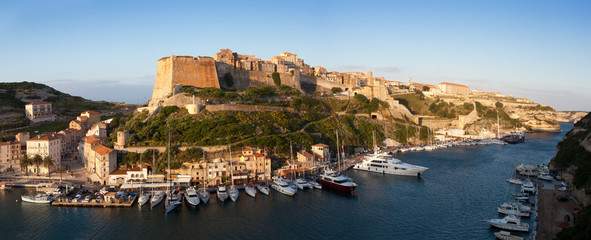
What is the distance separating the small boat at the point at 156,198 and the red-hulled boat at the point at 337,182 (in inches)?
472

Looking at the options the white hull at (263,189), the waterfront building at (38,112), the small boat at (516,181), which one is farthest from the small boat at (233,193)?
the waterfront building at (38,112)

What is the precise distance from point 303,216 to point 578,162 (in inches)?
769

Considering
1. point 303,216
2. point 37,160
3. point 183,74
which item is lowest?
point 303,216


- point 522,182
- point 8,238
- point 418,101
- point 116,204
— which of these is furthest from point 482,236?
point 418,101

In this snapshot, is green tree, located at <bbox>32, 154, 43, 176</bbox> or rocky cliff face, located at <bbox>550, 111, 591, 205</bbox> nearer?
rocky cliff face, located at <bbox>550, 111, 591, 205</bbox>

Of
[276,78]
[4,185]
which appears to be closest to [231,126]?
[4,185]

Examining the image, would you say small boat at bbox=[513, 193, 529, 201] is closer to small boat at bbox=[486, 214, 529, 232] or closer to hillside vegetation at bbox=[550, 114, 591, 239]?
hillside vegetation at bbox=[550, 114, 591, 239]

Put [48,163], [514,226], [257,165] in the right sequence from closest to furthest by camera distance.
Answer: [514,226], [257,165], [48,163]

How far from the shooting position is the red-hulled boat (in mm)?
28781

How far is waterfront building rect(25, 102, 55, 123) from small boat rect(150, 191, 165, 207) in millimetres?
32561

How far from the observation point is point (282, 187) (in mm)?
28328

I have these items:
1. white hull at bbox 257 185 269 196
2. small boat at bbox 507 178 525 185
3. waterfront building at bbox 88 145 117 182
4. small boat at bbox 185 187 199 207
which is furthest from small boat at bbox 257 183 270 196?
small boat at bbox 507 178 525 185

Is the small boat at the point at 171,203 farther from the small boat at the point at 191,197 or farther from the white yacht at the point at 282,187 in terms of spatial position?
the white yacht at the point at 282,187

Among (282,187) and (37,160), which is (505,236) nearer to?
(282,187)
